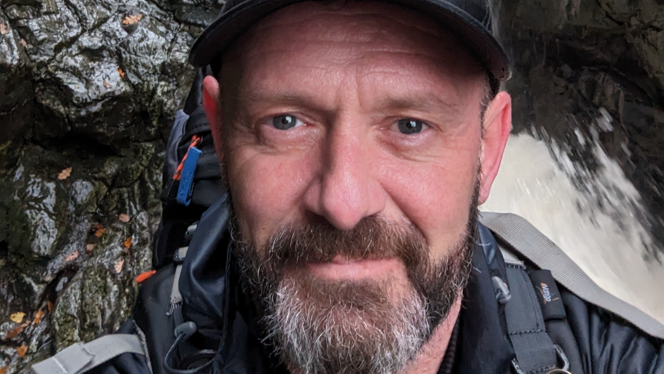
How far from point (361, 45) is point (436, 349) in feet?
3.70

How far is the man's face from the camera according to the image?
1333 millimetres

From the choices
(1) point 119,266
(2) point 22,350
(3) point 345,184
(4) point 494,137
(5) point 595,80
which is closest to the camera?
(3) point 345,184

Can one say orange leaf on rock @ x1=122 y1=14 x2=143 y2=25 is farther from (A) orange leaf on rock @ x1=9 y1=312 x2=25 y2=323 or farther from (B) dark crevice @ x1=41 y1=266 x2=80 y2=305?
(A) orange leaf on rock @ x1=9 y1=312 x2=25 y2=323

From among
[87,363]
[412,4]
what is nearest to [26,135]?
[87,363]

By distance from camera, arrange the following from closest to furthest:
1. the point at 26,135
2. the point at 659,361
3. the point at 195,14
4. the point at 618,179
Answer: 1. the point at 659,361
2. the point at 618,179
3. the point at 26,135
4. the point at 195,14

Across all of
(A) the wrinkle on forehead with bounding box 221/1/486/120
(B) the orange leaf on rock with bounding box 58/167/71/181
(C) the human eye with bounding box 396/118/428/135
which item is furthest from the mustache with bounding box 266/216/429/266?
(B) the orange leaf on rock with bounding box 58/167/71/181

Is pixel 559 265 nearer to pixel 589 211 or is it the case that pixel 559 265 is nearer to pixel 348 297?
pixel 348 297

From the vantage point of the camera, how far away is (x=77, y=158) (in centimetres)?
600

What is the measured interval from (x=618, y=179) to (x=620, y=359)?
401 cm

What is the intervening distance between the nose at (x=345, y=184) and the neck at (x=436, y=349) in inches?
24.5

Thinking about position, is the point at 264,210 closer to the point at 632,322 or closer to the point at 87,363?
the point at 87,363

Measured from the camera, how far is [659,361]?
5.42ft

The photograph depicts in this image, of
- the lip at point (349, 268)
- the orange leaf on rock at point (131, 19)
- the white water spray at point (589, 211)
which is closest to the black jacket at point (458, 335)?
the lip at point (349, 268)

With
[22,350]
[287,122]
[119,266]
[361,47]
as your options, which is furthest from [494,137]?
[22,350]
